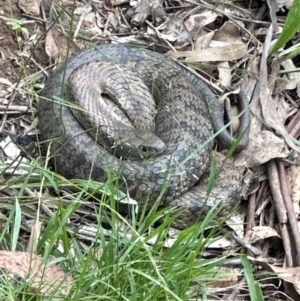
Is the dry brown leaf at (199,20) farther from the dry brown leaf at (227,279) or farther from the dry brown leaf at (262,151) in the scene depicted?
the dry brown leaf at (227,279)

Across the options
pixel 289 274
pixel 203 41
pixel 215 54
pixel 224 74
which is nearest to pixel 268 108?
pixel 224 74

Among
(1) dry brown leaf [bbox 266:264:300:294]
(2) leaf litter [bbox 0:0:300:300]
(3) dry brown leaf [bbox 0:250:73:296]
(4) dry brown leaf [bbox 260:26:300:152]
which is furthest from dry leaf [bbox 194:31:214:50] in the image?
(3) dry brown leaf [bbox 0:250:73:296]

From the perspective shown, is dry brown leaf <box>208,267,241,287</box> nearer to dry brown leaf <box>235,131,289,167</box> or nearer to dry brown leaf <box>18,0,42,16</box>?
dry brown leaf <box>235,131,289,167</box>

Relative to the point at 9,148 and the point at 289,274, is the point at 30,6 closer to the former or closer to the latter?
the point at 9,148

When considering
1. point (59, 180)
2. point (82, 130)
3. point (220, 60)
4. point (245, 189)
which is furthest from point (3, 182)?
point (220, 60)

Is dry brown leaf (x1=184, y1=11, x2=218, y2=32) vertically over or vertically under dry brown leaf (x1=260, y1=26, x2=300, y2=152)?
over

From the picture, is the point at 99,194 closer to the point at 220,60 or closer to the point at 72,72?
the point at 72,72
